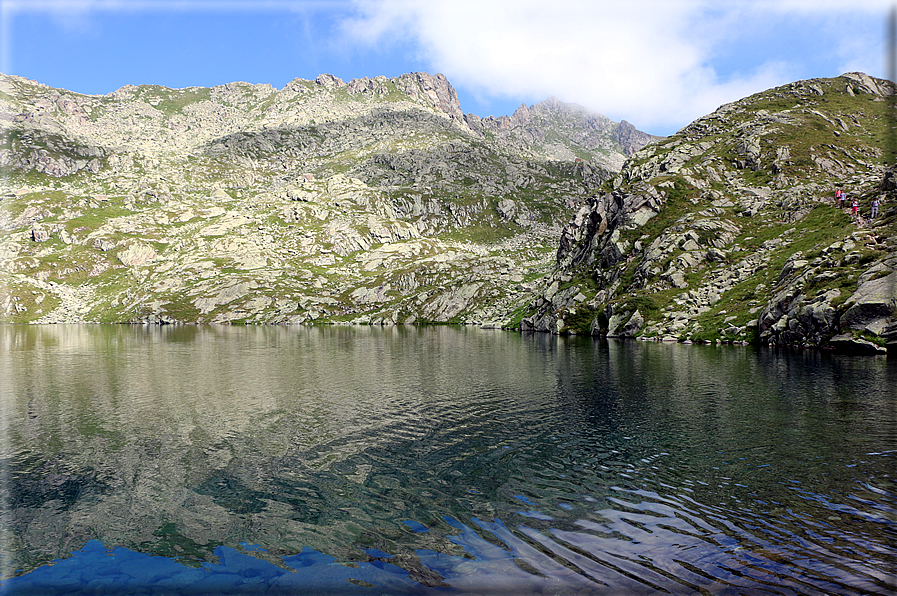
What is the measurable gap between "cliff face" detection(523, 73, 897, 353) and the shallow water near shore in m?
42.8

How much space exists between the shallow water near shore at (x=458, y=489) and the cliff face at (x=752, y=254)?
42.8 m

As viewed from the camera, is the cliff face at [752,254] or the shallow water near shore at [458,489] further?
the cliff face at [752,254]

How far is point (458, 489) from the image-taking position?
2877cm

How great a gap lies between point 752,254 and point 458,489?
14796cm

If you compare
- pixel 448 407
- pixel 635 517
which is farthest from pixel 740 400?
pixel 635 517

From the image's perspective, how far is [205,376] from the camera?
79.2 meters

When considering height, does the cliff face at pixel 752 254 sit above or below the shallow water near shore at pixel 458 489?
above

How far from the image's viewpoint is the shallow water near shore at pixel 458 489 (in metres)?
19.5

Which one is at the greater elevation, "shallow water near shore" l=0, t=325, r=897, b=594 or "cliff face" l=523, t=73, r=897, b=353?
"cliff face" l=523, t=73, r=897, b=353

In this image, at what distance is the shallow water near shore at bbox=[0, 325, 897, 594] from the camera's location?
766 inches

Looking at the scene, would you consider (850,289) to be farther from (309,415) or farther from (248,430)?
(248,430)

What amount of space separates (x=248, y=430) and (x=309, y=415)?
Result: 7.04 m

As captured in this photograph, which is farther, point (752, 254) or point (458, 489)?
point (752, 254)

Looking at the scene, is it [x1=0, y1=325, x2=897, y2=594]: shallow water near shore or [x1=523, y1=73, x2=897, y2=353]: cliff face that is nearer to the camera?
[x1=0, y1=325, x2=897, y2=594]: shallow water near shore
